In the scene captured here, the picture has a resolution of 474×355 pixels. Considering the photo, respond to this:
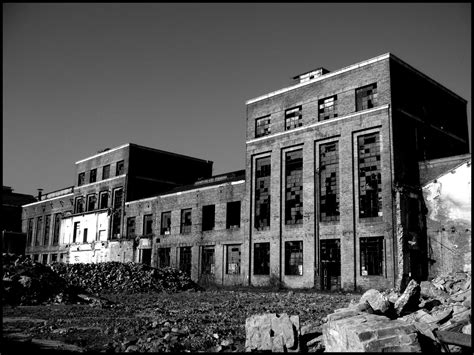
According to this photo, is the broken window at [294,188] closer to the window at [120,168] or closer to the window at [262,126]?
the window at [262,126]

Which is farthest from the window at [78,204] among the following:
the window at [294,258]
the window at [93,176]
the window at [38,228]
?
the window at [294,258]

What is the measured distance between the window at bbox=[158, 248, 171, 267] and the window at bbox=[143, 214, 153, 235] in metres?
2.29

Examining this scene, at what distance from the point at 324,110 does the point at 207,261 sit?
42.9 feet

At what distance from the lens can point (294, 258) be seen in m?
26.2

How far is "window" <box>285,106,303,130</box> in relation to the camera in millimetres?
27797

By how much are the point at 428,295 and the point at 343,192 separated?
35.1ft

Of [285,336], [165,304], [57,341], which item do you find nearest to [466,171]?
[165,304]

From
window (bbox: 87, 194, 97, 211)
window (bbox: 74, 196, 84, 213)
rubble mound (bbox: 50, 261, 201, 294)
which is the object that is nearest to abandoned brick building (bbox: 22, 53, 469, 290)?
rubble mound (bbox: 50, 261, 201, 294)

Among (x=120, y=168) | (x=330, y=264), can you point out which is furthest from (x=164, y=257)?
(x=330, y=264)

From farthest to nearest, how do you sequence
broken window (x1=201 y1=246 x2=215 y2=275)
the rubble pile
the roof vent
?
broken window (x1=201 y1=246 x2=215 y2=275) < the roof vent < the rubble pile

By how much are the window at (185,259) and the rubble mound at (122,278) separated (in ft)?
14.8

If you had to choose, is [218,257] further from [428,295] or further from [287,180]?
[428,295]

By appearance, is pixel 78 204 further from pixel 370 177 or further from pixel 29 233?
pixel 370 177

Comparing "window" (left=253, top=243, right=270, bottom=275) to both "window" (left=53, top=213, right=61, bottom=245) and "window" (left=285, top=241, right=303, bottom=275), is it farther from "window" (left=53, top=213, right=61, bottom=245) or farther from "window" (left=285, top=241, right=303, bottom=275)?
"window" (left=53, top=213, right=61, bottom=245)
